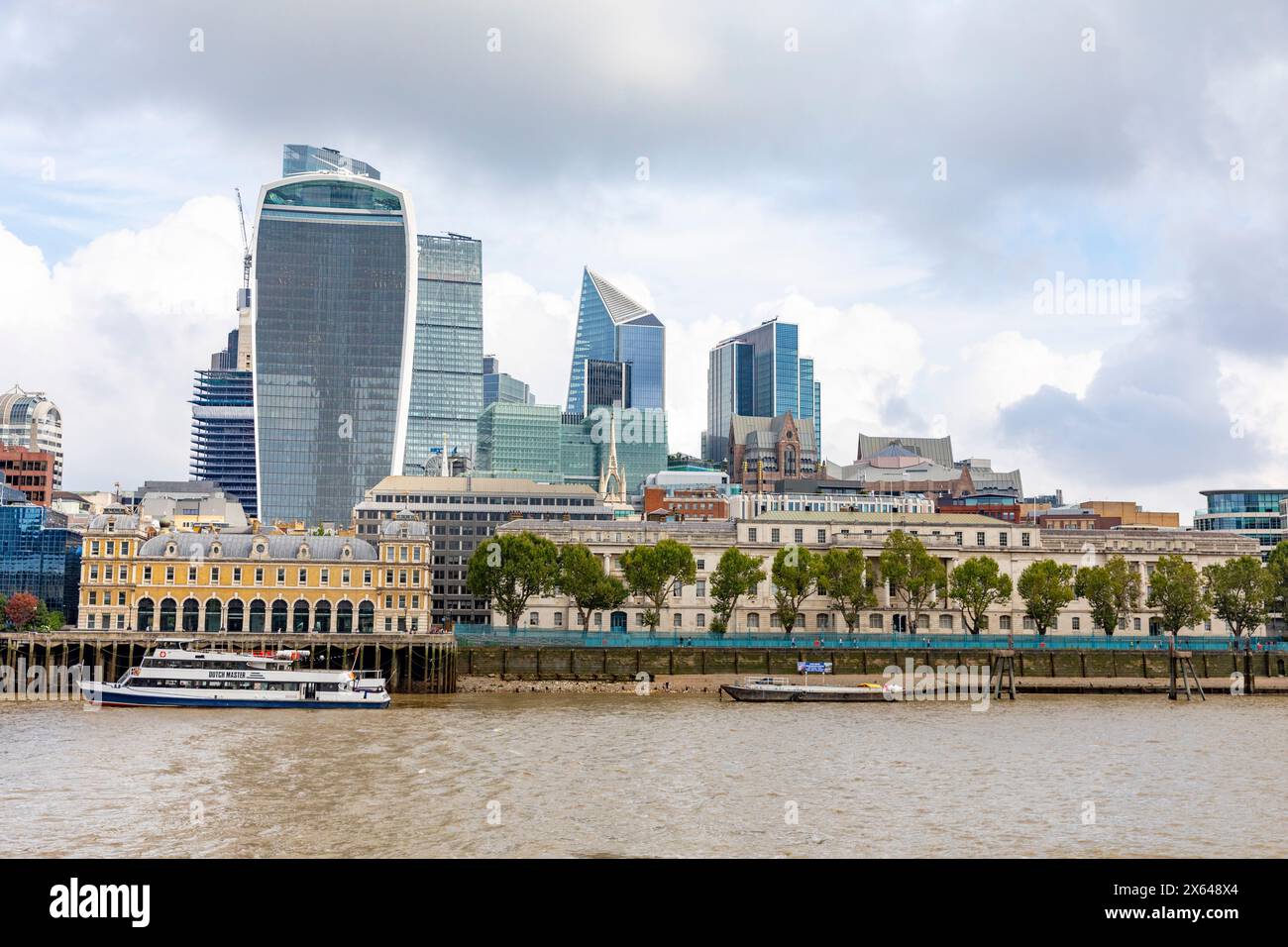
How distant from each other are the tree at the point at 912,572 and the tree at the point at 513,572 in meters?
35.8

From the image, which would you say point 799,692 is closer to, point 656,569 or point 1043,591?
A: point 656,569

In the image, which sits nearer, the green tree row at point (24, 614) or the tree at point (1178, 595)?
the tree at point (1178, 595)

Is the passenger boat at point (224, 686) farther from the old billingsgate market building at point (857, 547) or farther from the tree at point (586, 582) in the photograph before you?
the old billingsgate market building at point (857, 547)

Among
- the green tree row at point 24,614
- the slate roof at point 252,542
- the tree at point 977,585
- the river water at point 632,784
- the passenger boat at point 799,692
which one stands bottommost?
the passenger boat at point 799,692

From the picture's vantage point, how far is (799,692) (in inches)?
4240

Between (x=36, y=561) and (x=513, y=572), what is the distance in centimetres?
6911

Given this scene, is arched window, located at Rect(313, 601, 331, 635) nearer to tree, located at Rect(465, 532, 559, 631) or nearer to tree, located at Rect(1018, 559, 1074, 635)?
tree, located at Rect(465, 532, 559, 631)

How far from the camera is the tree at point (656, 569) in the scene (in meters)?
135

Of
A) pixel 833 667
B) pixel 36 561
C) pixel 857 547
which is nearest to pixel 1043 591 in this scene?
pixel 857 547

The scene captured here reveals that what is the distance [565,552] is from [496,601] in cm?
900

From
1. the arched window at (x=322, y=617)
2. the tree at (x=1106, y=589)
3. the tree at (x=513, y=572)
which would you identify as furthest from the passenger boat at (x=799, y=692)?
the arched window at (x=322, y=617)

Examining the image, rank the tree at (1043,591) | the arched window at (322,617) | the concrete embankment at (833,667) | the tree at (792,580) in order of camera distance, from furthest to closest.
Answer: the tree at (1043,591) → the tree at (792,580) → the arched window at (322,617) → the concrete embankment at (833,667)
